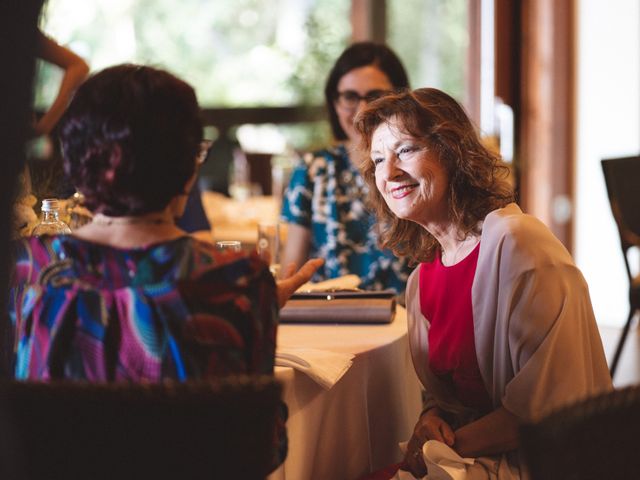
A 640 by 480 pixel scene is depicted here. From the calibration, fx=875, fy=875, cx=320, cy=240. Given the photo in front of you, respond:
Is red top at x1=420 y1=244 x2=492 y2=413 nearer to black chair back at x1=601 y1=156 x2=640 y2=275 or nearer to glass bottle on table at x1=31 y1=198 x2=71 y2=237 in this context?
glass bottle on table at x1=31 y1=198 x2=71 y2=237

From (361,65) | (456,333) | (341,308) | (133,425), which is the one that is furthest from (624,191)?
(133,425)

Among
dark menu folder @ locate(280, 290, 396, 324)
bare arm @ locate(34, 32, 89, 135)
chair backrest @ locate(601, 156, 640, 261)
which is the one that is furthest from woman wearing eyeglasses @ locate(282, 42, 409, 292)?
chair backrest @ locate(601, 156, 640, 261)

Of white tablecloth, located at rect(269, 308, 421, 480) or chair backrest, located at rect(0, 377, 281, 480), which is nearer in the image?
chair backrest, located at rect(0, 377, 281, 480)

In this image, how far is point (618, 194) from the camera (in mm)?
4090

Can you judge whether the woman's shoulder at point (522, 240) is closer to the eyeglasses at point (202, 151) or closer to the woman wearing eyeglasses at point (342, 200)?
the eyeglasses at point (202, 151)

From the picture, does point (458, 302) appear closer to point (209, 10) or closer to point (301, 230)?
point (301, 230)

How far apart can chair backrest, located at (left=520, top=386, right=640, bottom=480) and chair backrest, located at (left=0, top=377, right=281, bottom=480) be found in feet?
1.07

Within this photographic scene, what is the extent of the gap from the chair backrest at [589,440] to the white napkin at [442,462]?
2.30ft

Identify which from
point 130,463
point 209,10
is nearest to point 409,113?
point 130,463

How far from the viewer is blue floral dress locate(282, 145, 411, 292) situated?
3398 mm

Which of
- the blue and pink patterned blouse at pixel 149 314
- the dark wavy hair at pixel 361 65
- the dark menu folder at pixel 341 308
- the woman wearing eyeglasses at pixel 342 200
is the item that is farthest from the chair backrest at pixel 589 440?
the dark wavy hair at pixel 361 65

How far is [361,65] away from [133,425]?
258 cm

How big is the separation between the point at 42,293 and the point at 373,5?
6.72 metres

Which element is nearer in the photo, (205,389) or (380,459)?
(205,389)
